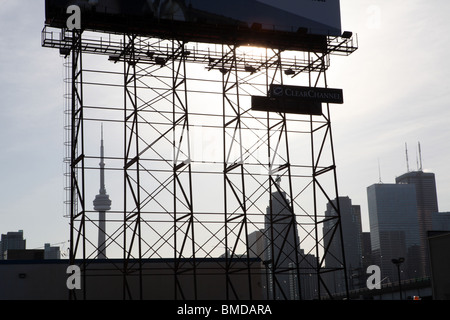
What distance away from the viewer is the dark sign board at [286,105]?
126 ft

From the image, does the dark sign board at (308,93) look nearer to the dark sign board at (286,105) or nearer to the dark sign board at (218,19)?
the dark sign board at (286,105)

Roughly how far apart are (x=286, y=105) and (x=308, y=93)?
55.0 inches

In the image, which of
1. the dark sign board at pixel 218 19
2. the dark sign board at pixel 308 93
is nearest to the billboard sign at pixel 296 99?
the dark sign board at pixel 308 93

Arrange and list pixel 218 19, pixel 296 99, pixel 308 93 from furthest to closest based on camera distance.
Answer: pixel 308 93 → pixel 296 99 → pixel 218 19

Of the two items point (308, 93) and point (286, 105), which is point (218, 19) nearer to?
point (286, 105)

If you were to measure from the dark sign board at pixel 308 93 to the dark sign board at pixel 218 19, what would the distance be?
2705 millimetres

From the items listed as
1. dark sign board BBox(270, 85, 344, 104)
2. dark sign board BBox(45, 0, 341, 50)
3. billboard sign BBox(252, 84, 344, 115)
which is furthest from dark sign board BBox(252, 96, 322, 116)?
dark sign board BBox(45, 0, 341, 50)

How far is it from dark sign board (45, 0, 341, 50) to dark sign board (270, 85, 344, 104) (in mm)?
2705

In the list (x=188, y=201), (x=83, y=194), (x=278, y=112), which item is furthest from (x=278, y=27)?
(x=83, y=194)

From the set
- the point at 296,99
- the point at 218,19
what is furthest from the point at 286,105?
the point at 218,19

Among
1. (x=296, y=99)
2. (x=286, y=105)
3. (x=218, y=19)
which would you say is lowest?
(x=286, y=105)

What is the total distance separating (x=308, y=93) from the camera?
3884 centimetres
